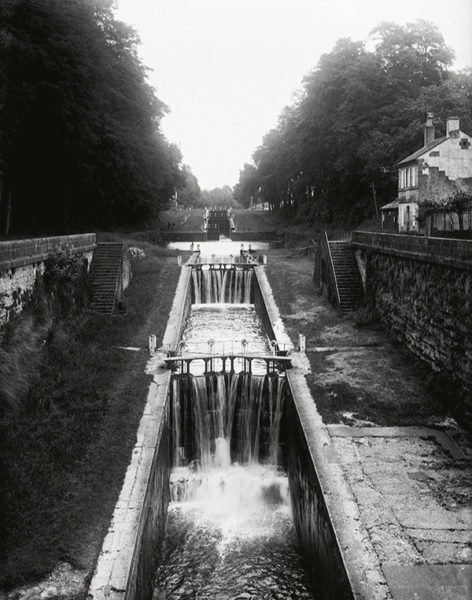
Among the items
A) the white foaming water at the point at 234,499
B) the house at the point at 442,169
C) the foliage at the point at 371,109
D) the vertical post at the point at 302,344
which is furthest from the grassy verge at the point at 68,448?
the foliage at the point at 371,109

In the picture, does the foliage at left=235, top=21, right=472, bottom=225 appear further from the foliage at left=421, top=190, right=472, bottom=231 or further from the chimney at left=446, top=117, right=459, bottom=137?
the foliage at left=421, top=190, right=472, bottom=231

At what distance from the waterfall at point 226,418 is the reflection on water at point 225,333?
175 cm

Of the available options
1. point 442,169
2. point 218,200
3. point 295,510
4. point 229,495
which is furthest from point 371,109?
point 218,200

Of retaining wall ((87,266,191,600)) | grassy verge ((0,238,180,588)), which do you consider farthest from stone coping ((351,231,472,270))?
grassy verge ((0,238,180,588))

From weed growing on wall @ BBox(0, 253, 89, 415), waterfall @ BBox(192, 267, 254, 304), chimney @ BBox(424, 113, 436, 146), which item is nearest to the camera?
weed growing on wall @ BBox(0, 253, 89, 415)

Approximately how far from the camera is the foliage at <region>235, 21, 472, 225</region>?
3803 cm

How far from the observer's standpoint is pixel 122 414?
Result: 14.2m

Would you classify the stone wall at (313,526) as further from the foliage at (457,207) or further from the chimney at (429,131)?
the chimney at (429,131)

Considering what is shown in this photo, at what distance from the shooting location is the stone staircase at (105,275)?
24328mm

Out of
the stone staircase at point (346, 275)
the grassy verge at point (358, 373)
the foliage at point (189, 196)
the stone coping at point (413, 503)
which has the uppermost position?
the foliage at point (189, 196)

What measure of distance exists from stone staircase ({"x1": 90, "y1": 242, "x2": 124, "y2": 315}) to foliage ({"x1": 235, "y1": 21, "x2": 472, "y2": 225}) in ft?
69.3

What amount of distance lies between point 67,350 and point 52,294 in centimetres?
271

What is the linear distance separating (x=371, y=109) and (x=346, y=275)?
21406 millimetres

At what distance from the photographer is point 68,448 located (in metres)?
12.1
